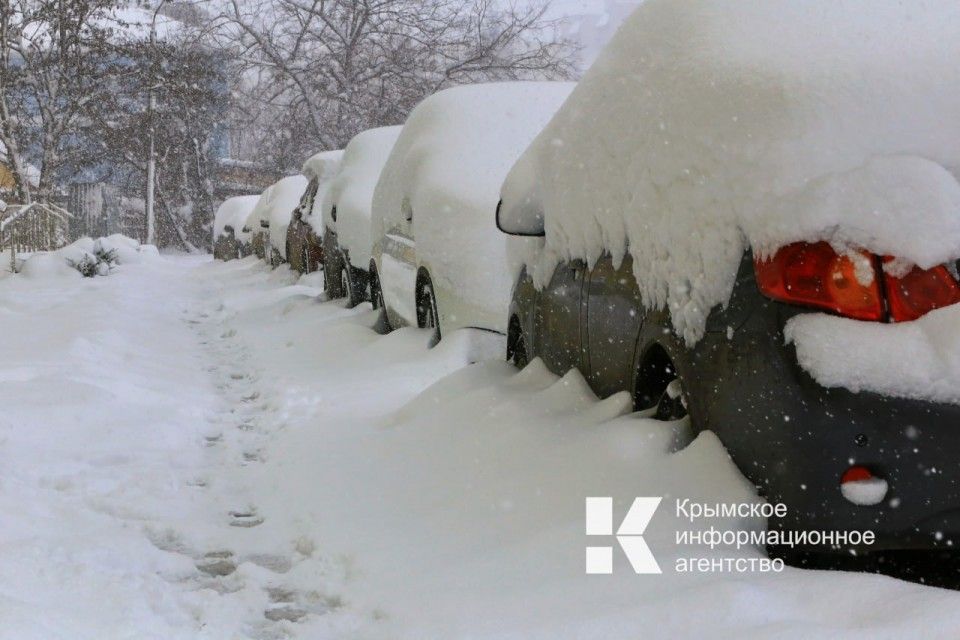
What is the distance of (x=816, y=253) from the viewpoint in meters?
2.67

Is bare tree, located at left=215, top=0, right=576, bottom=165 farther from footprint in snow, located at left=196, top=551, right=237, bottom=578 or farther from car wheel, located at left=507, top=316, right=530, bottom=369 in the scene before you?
footprint in snow, located at left=196, top=551, right=237, bottom=578

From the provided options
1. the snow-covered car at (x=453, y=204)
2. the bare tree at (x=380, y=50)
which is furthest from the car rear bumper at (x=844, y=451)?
the bare tree at (x=380, y=50)

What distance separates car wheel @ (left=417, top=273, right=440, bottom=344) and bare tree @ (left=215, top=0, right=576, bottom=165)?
17.9 meters

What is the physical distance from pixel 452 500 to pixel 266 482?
1.31 m

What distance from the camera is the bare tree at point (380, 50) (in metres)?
25.5

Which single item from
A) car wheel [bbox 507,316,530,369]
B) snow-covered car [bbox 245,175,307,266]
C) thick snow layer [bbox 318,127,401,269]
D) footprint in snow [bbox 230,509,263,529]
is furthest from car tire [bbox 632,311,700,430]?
snow-covered car [bbox 245,175,307,266]

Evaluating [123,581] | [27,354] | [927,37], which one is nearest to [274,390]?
[27,354]

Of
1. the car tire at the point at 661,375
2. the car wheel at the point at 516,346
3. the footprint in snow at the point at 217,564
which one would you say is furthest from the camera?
the car wheel at the point at 516,346

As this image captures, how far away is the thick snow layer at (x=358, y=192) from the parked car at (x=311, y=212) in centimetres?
170

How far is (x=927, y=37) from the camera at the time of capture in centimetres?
286

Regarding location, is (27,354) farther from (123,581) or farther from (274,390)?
(123,581)

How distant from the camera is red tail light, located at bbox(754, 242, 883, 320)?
2596mm

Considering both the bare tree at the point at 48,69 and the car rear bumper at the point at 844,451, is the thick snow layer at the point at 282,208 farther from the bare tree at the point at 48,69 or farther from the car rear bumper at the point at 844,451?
the car rear bumper at the point at 844,451

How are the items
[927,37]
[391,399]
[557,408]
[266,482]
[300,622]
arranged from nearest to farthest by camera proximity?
[927,37], [300,622], [557,408], [266,482], [391,399]
